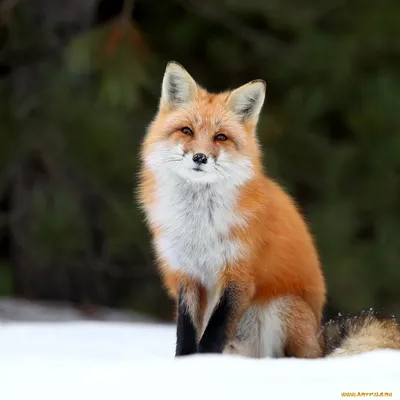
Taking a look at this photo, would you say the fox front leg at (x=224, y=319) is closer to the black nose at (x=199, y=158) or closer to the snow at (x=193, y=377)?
the snow at (x=193, y=377)

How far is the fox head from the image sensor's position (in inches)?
168

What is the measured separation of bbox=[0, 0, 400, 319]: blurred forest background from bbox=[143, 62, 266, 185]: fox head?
173 inches

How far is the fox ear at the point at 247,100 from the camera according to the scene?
4453 millimetres

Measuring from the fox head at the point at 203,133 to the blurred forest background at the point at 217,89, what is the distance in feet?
14.4

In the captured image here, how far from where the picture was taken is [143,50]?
7.95 meters

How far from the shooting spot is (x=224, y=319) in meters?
4.29

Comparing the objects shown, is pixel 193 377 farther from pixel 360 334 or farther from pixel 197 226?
pixel 360 334

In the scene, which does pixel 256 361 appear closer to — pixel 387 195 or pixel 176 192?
pixel 176 192

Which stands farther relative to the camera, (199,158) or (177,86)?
(177,86)

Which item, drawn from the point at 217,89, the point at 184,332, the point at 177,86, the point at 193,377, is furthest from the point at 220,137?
the point at 217,89

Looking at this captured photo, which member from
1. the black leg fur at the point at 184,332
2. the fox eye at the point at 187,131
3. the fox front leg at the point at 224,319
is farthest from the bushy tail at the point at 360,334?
the fox eye at the point at 187,131

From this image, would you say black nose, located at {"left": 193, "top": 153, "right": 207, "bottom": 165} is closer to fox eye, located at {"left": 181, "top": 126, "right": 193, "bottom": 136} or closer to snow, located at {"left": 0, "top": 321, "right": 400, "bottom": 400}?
fox eye, located at {"left": 181, "top": 126, "right": 193, "bottom": 136}

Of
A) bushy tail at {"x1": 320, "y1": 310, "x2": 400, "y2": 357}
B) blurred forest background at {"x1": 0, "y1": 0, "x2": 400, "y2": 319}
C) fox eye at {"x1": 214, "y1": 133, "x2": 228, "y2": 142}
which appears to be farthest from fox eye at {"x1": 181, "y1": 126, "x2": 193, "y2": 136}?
blurred forest background at {"x1": 0, "y1": 0, "x2": 400, "y2": 319}

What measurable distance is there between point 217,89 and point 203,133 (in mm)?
5478
